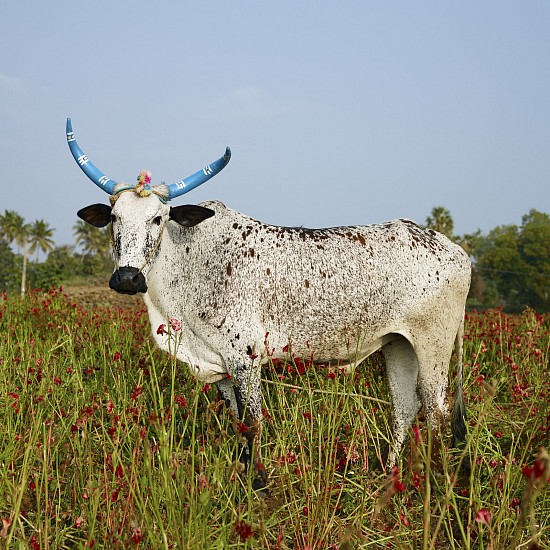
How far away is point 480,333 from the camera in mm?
6867

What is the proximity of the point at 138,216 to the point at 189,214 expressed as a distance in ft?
1.37

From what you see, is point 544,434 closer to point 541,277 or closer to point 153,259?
point 153,259

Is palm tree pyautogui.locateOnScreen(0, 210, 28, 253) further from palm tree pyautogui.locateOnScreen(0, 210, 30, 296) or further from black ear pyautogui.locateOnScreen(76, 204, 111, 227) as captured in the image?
black ear pyautogui.locateOnScreen(76, 204, 111, 227)

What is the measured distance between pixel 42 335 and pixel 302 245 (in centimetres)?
465

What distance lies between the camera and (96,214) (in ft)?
15.3

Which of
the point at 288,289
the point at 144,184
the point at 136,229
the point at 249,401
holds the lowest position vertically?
the point at 249,401

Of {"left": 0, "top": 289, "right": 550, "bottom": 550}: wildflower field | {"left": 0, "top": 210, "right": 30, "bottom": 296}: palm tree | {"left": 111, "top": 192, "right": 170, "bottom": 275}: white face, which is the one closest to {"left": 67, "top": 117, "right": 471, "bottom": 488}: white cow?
{"left": 111, "top": 192, "right": 170, "bottom": 275}: white face

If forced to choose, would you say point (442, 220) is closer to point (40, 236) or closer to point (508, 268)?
point (508, 268)

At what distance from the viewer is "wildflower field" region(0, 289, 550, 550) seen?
2447 millimetres

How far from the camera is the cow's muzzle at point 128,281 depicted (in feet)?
13.3

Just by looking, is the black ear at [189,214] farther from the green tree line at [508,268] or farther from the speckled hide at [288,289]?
the green tree line at [508,268]

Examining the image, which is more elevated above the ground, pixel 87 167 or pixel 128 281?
pixel 87 167

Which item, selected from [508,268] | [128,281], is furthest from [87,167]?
[508,268]

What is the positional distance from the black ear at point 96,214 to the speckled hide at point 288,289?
347 millimetres
